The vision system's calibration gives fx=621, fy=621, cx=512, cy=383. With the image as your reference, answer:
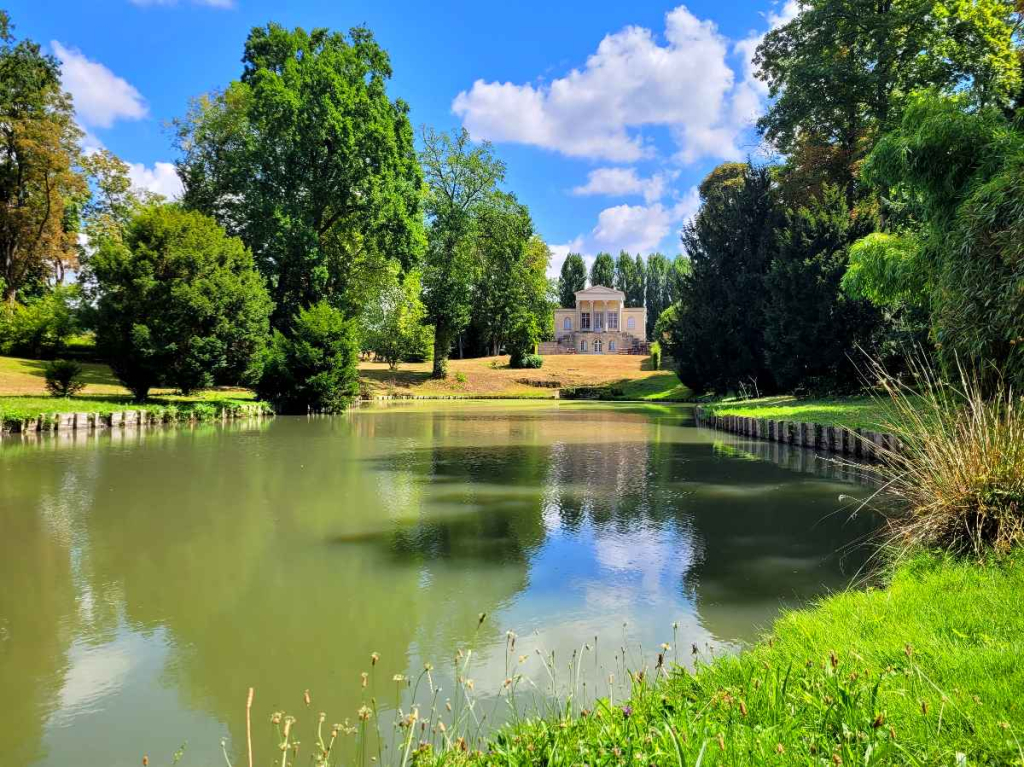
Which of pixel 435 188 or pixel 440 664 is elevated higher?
pixel 435 188

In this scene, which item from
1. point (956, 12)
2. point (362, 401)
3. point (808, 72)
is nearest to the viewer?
point (956, 12)

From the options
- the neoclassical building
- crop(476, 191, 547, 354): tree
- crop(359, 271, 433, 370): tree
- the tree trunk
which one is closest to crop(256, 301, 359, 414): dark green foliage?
crop(359, 271, 433, 370): tree

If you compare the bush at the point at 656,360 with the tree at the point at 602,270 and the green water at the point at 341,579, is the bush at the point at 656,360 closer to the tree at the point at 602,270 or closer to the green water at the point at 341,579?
the green water at the point at 341,579

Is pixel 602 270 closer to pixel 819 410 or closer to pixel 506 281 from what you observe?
pixel 506 281

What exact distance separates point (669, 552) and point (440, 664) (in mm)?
2870

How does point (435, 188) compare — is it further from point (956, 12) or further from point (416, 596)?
point (416, 596)

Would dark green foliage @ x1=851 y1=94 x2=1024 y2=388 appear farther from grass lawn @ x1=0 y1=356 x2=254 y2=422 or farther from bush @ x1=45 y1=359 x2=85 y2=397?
bush @ x1=45 y1=359 x2=85 y2=397

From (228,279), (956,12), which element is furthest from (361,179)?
(956,12)

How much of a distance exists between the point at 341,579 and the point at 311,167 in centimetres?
2667

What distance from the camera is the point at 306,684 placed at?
3205 mm

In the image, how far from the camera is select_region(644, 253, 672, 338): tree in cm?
9388

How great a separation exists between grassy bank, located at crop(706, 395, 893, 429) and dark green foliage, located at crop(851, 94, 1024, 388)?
241 centimetres

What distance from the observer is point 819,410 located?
16.0m

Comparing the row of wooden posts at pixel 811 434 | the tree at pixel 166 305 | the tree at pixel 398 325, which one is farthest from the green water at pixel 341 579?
the tree at pixel 398 325
